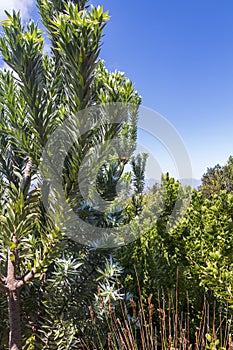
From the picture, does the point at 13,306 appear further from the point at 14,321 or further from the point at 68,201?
the point at 68,201

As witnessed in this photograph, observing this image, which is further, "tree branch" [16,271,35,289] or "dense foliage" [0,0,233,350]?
"tree branch" [16,271,35,289]

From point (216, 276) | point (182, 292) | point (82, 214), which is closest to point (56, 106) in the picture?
point (82, 214)

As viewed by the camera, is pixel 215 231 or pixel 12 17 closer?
pixel 12 17

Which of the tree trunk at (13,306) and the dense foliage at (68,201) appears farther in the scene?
the tree trunk at (13,306)

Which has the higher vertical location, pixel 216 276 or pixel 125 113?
pixel 125 113

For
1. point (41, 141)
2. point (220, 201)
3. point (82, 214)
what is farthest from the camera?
point (220, 201)

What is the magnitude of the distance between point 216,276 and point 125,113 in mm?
1414

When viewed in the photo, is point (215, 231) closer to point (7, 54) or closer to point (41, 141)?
point (41, 141)

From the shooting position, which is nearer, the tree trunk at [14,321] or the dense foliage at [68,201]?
the dense foliage at [68,201]

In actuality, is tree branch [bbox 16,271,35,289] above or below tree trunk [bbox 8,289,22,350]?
above

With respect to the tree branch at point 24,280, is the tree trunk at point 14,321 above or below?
below

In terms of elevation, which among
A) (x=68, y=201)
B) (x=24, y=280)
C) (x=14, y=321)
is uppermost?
(x=68, y=201)

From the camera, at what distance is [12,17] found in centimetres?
182

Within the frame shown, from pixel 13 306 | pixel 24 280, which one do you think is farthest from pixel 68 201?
pixel 13 306
